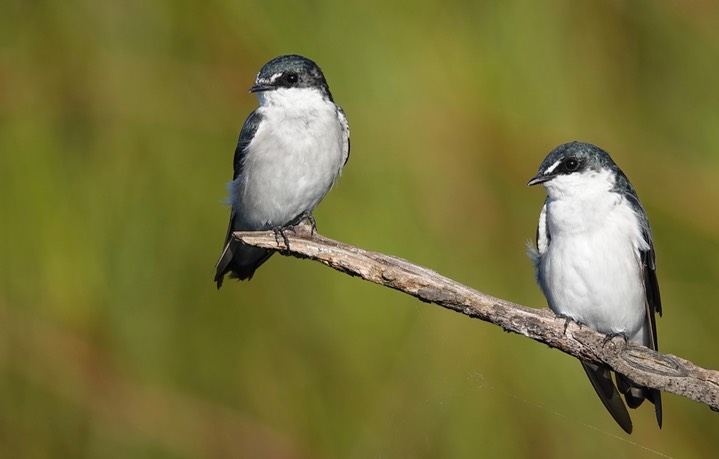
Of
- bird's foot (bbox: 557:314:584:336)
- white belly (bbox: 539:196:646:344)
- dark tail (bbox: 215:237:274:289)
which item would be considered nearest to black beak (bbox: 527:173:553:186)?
white belly (bbox: 539:196:646:344)

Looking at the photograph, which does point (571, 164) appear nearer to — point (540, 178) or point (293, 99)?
point (540, 178)

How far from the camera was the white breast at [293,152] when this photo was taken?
3652mm

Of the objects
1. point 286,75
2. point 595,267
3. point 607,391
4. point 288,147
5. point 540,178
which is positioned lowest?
point 607,391

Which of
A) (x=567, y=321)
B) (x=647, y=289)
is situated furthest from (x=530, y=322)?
(x=647, y=289)

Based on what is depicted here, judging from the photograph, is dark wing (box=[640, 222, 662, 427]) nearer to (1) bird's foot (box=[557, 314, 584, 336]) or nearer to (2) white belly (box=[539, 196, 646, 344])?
(2) white belly (box=[539, 196, 646, 344])

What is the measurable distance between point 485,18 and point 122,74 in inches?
69.8

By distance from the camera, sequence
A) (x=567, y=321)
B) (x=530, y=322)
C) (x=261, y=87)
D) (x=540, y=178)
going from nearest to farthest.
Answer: (x=530, y=322), (x=567, y=321), (x=540, y=178), (x=261, y=87)

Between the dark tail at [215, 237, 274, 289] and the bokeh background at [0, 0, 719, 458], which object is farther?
the bokeh background at [0, 0, 719, 458]

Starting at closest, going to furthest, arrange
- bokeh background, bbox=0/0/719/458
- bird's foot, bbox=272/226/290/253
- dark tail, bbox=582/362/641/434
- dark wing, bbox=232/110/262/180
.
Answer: bird's foot, bbox=272/226/290/253 → dark tail, bbox=582/362/641/434 → dark wing, bbox=232/110/262/180 → bokeh background, bbox=0/0/719/458

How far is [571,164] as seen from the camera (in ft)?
11.0

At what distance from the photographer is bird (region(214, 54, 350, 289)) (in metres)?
3.65

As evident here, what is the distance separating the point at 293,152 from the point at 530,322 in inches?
49.6

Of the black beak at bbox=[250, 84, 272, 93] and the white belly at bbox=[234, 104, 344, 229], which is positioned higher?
the black beak at bbox=[250, 84, 272, 93]

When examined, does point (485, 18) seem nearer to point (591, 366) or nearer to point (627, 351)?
point (591, 366)
